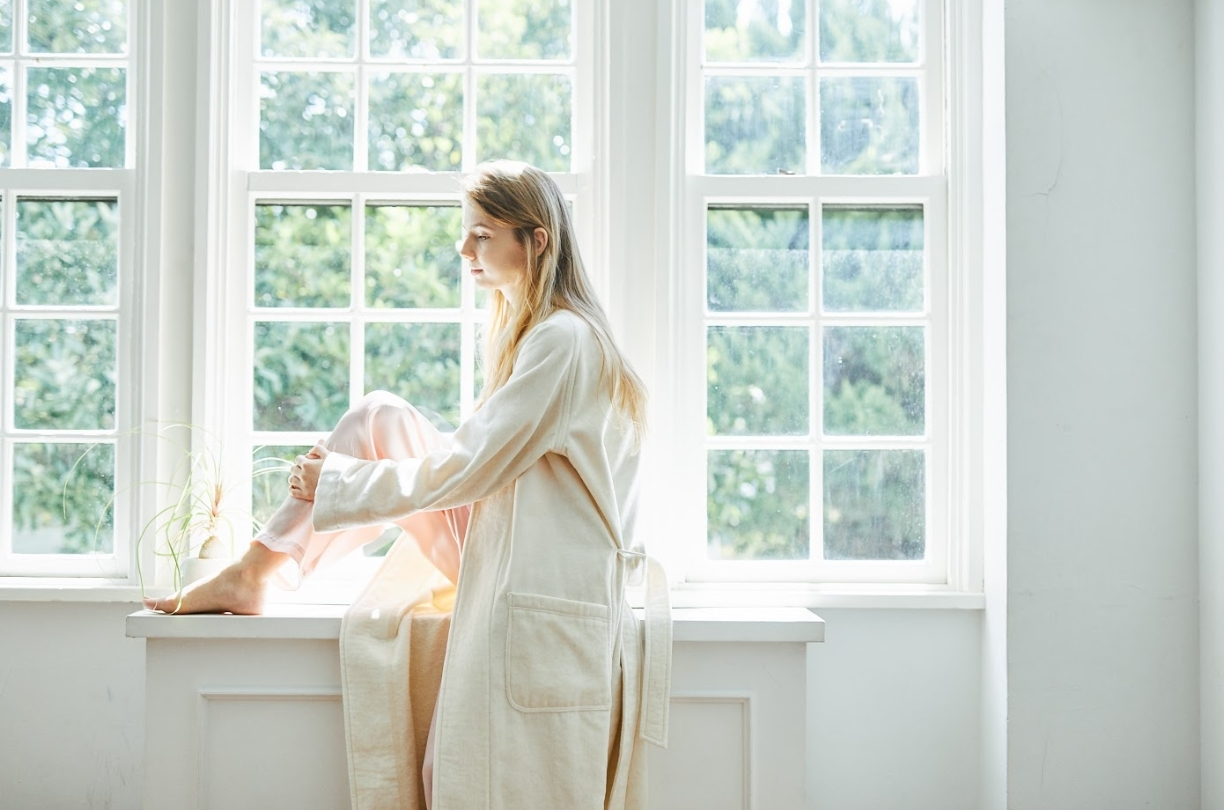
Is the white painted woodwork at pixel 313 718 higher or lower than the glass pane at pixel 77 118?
lower

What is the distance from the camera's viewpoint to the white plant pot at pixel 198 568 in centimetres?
254

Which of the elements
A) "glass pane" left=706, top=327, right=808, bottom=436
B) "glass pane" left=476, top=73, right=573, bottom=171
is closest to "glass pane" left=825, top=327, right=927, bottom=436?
"glass pane" left=706, top=327, right=808, bottom=436

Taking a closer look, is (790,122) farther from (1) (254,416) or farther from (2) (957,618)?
(1) (254,416)

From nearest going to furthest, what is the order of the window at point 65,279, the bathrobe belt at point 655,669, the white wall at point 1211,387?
the bathrobe belt at point 655,669 < the white wall at point 1211,387 < the window at point 65,279

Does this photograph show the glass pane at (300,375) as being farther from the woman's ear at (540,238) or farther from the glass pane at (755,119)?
the glass pane at (755,119)

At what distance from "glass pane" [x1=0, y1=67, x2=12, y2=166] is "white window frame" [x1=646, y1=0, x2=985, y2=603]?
1.78 meters

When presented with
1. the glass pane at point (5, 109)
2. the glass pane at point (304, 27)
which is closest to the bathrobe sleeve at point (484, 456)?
the glass pane at point (304, 27)

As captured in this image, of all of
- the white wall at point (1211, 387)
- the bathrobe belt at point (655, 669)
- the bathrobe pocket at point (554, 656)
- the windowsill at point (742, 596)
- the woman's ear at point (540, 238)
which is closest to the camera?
the bathrobe pocket at point (554, 656)

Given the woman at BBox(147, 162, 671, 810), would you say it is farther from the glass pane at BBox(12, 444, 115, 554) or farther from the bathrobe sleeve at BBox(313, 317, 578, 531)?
the glass pane at BBox(12, 444, 115, 554)

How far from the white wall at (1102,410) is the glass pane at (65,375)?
2382 millimetres

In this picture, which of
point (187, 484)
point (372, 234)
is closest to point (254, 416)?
point (187, 484)

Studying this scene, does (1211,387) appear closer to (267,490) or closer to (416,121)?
(416,121)

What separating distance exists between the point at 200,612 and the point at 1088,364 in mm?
2189

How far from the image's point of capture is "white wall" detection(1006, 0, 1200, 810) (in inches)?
103
